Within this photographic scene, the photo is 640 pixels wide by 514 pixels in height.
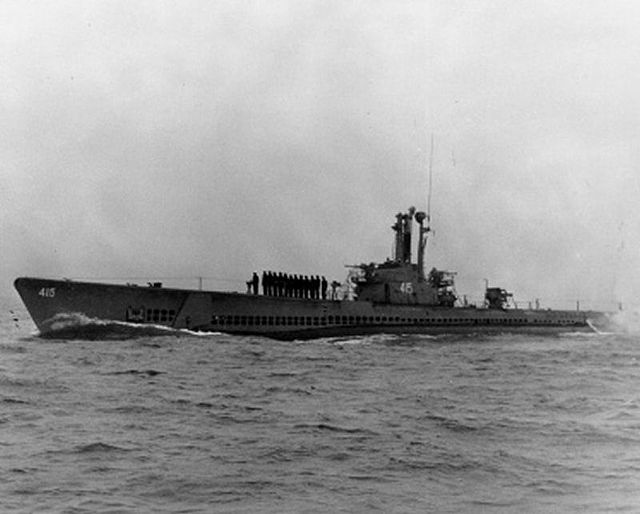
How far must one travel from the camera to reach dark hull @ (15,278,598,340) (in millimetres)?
33375

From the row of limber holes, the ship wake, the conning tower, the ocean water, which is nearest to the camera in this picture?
the ocean water

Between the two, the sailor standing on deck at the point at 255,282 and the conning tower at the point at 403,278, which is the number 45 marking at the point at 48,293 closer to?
the sailor standing on deck at the point at 255,282

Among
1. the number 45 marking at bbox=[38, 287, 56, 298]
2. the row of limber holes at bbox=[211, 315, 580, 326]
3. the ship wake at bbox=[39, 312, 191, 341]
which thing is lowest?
the ship wake at bbox=[39, 312, 191, 341]

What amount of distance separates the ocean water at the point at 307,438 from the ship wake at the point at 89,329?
8552mm

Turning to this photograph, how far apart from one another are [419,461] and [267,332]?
90.7ft

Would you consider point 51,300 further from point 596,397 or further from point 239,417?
point 596,397

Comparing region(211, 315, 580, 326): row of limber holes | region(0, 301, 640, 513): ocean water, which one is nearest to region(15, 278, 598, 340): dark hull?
region(211, 315, 580, 326): row of limber holes

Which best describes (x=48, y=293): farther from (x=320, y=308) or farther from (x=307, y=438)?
(x=307, y=438)

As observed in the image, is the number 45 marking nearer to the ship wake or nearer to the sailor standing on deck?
the ship wake

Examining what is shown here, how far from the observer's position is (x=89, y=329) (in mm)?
33125

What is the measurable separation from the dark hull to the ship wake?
0.20 feet

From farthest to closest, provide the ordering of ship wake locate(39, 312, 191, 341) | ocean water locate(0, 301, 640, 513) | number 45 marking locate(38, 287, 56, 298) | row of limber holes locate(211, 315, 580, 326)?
row of limber holes locate(211, 315, 580, 326), number 45 marking locate(38, 287, 56, 298), ship wake locate(39, 312, 191, 341), ocean water locate(0, 301, 640, 513)

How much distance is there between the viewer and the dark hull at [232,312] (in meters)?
33.4

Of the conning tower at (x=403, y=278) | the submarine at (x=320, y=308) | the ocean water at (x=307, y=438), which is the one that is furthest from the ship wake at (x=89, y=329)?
the conning tower at (x=403, y=278)
